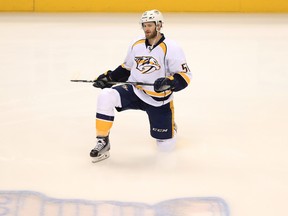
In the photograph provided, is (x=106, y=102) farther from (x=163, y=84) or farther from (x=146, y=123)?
(x=146, y=123)

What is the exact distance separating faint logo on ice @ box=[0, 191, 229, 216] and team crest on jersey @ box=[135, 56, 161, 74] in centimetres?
88

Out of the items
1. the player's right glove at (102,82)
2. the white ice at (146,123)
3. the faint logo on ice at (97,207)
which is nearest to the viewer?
the faint logo on ice at (97,207)

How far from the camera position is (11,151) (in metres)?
3.82

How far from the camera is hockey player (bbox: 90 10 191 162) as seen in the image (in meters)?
3.60

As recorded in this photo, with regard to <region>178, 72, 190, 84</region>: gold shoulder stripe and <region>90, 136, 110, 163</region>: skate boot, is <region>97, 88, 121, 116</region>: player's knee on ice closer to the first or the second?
<region>90, 136, 110, 163</region>: skate boot

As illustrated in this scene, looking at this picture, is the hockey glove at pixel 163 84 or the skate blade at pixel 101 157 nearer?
the hockey glove at pixel 163 84

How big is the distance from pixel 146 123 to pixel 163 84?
973mm

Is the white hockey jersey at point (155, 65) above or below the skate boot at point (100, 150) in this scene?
above

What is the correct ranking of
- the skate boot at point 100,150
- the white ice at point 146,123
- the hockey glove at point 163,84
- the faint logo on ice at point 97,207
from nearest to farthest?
the faint logo on ice at point 97,207
the white ice at point 146,123
the hockey glove at point 163,84
the skate boot at point 100,150

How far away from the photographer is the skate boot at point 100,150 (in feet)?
11.8

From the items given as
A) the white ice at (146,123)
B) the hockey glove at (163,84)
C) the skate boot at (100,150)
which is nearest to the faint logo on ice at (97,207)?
the white ice at (146,123)

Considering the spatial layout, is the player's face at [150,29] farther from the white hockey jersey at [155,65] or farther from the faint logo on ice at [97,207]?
the faint logo on ice at [97,207]

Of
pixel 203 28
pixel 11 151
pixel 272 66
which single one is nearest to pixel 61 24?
pixel 203 28

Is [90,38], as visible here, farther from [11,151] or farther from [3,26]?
[11,151]
